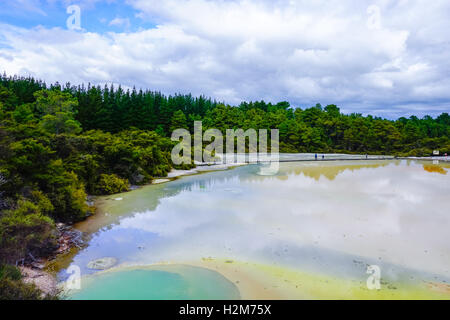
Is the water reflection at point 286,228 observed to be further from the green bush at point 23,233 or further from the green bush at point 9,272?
the green bush at point 9,272

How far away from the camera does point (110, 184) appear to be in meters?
18.2

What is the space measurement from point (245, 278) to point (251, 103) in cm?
6940

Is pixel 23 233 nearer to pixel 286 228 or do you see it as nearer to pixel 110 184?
pixel 286 228

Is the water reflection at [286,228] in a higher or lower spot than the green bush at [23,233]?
lower

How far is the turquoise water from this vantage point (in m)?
6.81

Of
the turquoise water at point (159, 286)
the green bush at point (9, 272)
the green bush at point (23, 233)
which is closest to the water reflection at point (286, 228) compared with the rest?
the turquoise water at point (159, 286)

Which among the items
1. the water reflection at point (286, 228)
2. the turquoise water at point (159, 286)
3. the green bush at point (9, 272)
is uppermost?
the green bush at point (9, 272)

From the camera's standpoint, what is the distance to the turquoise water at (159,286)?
22.4 ft

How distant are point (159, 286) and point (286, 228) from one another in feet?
19.5

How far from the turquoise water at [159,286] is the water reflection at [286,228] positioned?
0.83m

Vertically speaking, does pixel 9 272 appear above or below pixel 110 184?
below

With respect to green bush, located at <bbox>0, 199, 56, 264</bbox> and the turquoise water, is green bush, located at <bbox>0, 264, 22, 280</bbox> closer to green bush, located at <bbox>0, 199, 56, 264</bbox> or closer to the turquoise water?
green bush, located at <bbox>0, 199, 56, 264</bbox>

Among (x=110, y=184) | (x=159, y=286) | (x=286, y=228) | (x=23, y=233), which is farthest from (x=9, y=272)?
(x=110, y=184)

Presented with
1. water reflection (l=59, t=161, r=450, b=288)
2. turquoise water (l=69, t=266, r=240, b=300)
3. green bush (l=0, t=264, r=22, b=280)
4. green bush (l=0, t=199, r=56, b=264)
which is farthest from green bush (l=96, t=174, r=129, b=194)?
green bush (l=0, t=264, r=22, b=280)
